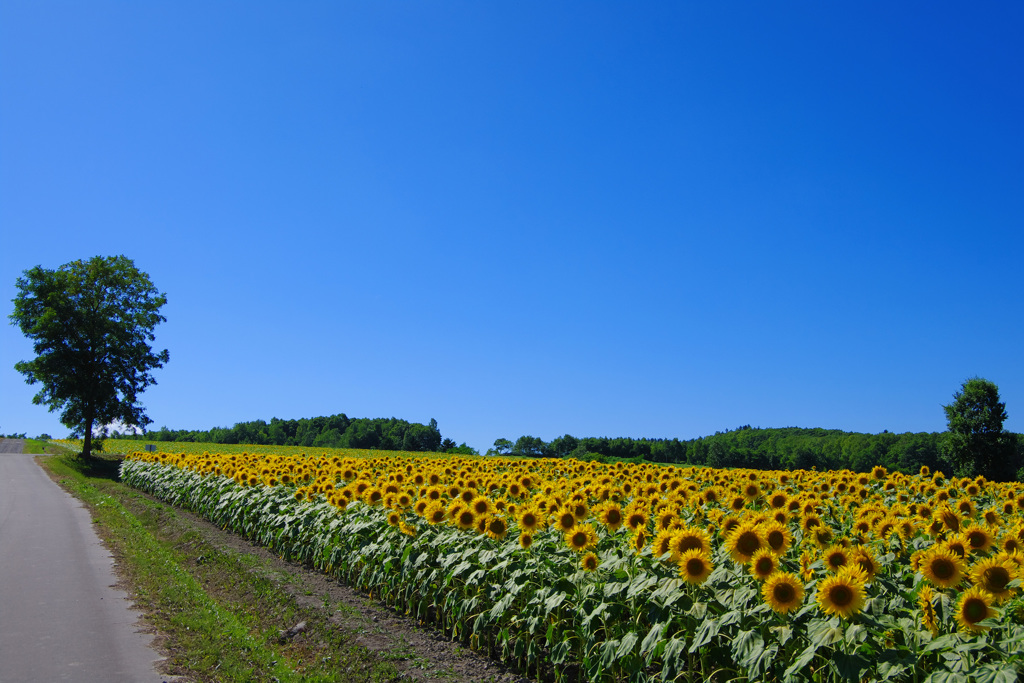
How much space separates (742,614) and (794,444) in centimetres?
4363

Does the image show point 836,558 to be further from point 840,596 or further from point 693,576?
point 693,576

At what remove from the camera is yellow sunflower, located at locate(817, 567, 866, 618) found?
3703 millimetres

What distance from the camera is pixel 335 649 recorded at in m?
6.50

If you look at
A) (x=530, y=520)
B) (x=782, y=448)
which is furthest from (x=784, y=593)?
(x=782, y=448)

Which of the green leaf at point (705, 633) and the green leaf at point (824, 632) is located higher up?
the green leaf at point (824, 632)

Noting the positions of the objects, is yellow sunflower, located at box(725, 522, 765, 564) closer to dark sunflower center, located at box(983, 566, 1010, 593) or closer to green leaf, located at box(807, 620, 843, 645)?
green leaf, located at box(807, 620, 843, 645)

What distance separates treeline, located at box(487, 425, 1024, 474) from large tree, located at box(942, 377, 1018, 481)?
127 centimetres

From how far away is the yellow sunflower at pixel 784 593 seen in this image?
388cm

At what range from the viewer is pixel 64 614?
794cm

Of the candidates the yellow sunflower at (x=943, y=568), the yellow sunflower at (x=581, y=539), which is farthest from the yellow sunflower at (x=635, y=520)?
the yellow sunflower at (x=943, y=568)

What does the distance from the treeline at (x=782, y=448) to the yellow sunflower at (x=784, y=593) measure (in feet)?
74.6

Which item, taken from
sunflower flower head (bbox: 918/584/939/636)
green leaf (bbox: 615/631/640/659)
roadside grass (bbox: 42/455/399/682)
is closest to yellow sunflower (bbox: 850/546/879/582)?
sunflower flower head (bbox: 918/584/939/636)

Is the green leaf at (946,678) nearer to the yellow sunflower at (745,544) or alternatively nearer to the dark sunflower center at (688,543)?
the yellow sunflower at (745,544)

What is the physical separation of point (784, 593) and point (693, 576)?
2.02ft
